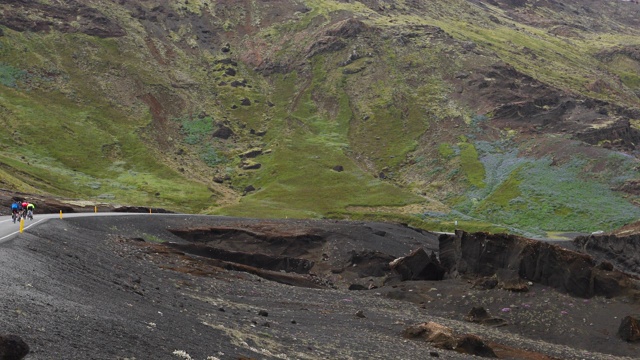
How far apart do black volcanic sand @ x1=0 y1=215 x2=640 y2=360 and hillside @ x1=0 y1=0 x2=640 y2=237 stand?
48931 mm

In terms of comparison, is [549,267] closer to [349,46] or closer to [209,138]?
[209,138]

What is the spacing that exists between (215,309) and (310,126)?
437ft

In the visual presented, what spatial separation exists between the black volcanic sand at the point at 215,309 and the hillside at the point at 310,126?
1926 inches

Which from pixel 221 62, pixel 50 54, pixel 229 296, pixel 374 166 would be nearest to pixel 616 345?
pixel 229 296

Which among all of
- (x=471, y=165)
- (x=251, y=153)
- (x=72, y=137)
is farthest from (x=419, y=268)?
(x=72, y=137)

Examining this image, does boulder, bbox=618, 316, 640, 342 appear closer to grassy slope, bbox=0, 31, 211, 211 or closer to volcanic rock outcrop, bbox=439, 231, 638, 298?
volcanic rock outcrop, bbox=439, 231, 638, 298

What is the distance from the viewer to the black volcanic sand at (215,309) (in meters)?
16.9

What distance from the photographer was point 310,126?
525ft

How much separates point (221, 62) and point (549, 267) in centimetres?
16074

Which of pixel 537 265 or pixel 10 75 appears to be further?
pixel 10 75

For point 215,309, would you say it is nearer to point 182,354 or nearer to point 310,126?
point 182,354

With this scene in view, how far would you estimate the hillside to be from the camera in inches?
4454

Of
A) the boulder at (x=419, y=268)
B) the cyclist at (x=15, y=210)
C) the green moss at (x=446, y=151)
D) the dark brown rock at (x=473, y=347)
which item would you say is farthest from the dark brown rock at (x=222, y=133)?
the dark brown rock at (x=473, y=347)

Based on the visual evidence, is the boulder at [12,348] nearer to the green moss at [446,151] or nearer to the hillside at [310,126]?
the hillside at [310,126]
